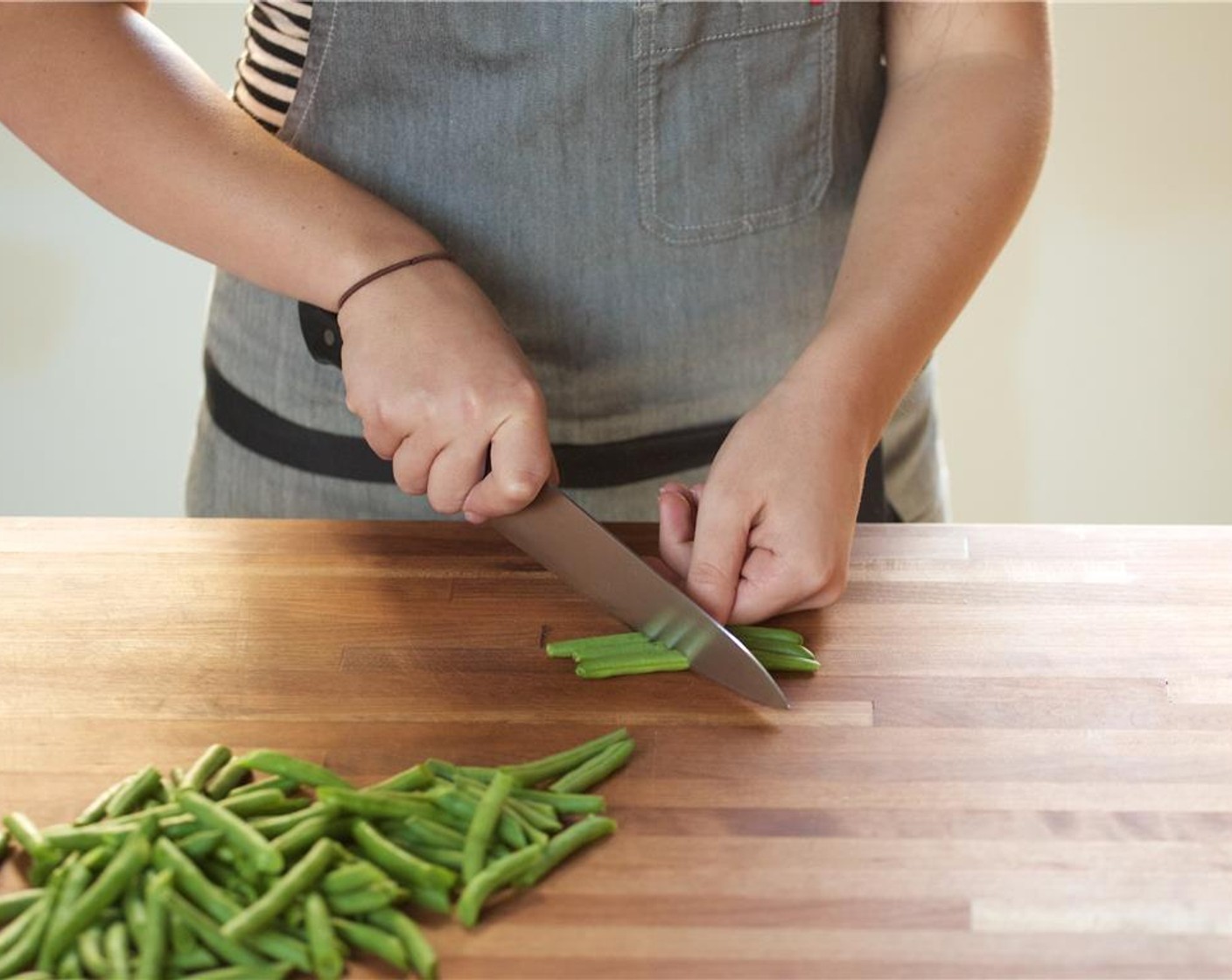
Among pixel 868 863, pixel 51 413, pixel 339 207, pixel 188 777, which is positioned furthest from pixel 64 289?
pixel 868 863

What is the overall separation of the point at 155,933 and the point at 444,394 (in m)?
0.45

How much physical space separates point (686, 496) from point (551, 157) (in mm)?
355

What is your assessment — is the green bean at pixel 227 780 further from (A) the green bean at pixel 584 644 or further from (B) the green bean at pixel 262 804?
(A) the green bean at pixel 584 644

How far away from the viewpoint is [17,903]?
3.15 ft

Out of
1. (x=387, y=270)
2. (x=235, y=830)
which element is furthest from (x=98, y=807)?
(x=387, y=270)

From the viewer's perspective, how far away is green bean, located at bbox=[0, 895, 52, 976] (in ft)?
2.99

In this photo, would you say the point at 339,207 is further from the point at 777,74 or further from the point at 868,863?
the point at 868,863

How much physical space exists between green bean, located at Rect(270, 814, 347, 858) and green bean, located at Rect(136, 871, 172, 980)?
2.6 inches

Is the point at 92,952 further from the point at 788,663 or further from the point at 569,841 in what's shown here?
the point at 788,663

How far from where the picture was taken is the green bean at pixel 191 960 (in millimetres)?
917

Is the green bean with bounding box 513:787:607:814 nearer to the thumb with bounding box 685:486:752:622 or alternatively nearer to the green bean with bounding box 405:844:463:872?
the green bean with bounding box 405:844:463:872

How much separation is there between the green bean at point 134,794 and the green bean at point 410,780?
0.14 metres

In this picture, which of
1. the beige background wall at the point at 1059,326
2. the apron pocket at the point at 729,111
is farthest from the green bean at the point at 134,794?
the beige background wall at the point at 1059,326

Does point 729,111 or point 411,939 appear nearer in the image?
point 411,939
